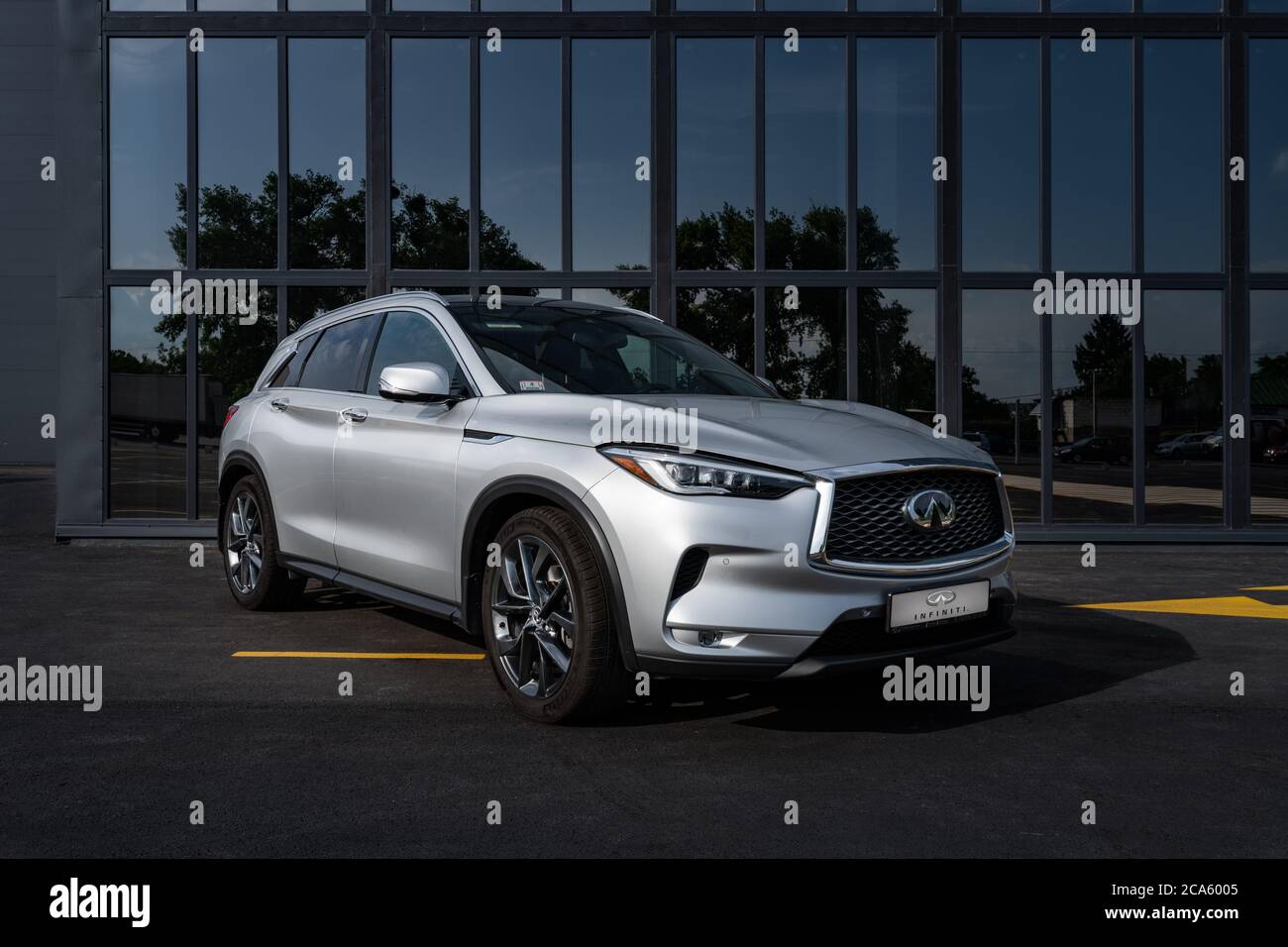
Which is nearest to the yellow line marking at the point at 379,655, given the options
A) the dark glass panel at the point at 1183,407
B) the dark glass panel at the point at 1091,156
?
the dark glass panel at the point at 1091,156

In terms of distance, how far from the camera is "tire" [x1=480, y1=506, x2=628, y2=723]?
4008mm

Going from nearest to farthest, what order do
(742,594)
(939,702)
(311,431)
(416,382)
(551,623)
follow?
(742,594), (551,623), (416,382), (939,702), (311,431)

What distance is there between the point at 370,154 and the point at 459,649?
8274 mm

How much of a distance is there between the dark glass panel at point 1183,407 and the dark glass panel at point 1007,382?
1.30 meters

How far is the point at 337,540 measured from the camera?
223 inches

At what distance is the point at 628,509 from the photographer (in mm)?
3869

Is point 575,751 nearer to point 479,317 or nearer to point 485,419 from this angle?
point 485,419

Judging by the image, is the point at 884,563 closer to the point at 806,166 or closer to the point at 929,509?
the point at 929,509

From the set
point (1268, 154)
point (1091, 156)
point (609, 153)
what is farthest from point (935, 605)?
point (1268, 154)

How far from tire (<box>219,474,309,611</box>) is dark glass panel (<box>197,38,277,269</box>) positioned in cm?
603

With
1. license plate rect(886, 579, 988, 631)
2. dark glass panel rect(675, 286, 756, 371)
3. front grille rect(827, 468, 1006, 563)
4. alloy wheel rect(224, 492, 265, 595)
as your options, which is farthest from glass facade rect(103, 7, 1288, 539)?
license plate rect(886, 579, 988, 631)

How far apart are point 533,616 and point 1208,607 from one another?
5.55 meters

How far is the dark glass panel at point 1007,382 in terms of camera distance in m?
12.4
